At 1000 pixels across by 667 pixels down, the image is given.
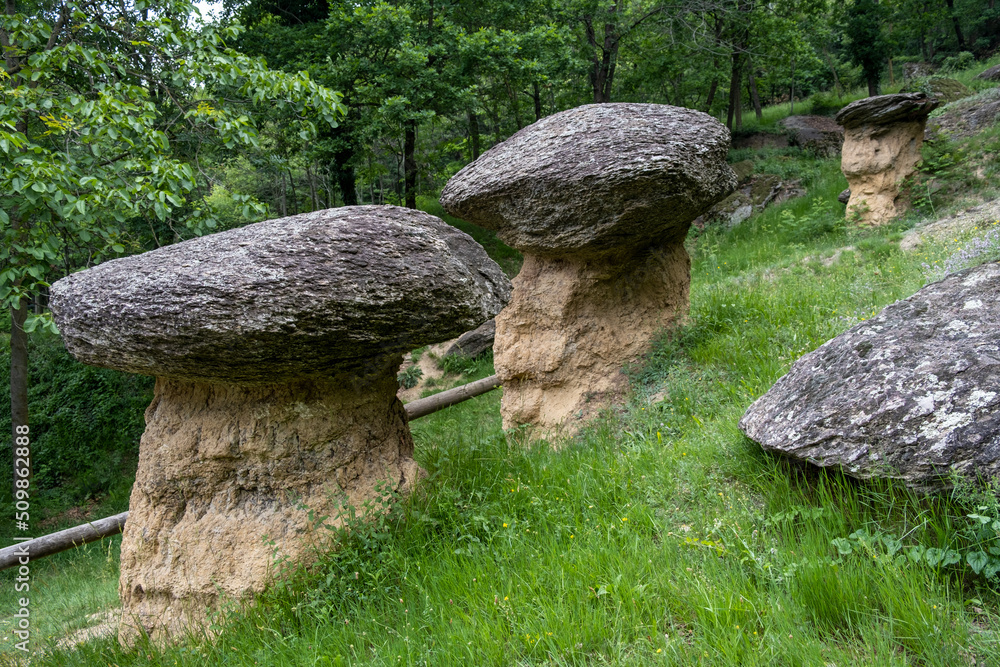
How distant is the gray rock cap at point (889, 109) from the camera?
1049 cm

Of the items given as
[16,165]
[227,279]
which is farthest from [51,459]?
[227,279]

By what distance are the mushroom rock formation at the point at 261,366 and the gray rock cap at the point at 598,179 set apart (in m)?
1.54

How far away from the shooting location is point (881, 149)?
35.8 ft

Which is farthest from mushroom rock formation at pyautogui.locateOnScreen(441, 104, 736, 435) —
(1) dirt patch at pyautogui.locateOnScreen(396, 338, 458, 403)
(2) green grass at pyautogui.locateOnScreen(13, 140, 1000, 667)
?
(1) dirt patch at pyautogui.locateOnScreen(396, 338, 458, 403)

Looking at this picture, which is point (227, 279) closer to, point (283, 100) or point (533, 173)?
point (533, 173)

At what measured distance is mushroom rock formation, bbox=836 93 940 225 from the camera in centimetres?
1074

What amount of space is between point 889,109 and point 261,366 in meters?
11.8

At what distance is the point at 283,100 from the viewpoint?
21.5ft

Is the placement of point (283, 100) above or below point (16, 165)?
above

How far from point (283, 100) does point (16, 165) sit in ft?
8.53

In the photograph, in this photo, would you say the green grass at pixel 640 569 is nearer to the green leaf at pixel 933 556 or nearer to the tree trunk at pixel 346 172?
the green leaf at pixel 933 556

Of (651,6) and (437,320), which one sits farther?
(651,6)

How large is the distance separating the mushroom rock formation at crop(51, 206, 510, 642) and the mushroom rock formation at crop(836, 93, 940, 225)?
10.2 m

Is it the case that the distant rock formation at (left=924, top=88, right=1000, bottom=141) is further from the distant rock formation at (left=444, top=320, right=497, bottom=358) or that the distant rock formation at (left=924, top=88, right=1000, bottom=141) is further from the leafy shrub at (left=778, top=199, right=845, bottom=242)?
the distant rock formation at (left=444, top=320, right=497, bottom=358)
